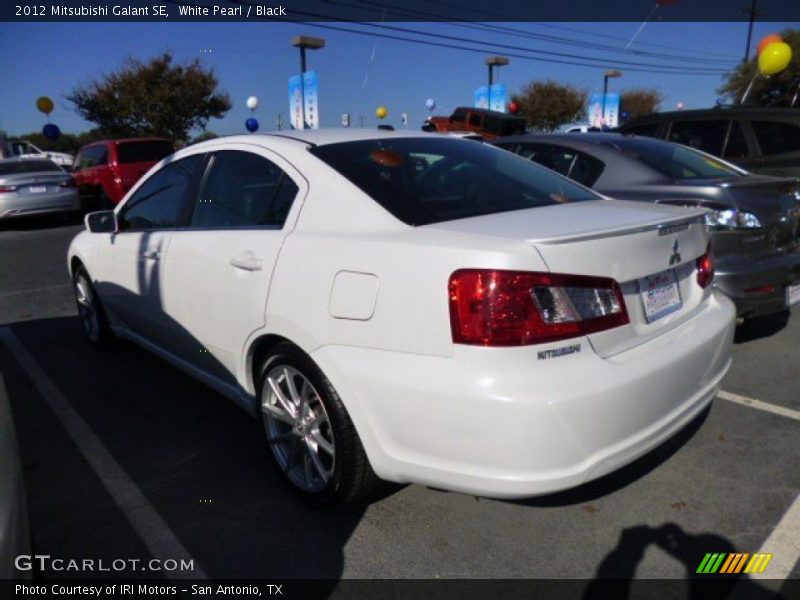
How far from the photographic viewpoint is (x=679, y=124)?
24.3ft

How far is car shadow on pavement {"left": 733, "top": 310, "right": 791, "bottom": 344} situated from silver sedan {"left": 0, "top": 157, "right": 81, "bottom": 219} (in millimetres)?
12498

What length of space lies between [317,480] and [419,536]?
0.49 metres

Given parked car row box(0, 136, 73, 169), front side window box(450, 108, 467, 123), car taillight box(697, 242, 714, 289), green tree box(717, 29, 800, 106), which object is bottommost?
car taillight box(697, 242, 714, 289)

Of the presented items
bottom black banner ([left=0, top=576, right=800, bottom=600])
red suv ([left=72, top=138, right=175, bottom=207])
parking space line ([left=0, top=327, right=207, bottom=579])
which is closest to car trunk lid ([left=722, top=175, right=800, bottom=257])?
bottom black banner ([left=0, top=576, right=800, bottom=600])

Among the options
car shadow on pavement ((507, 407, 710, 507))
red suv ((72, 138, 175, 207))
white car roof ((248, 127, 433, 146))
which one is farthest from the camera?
red suv ((72, 138, 175, 207))

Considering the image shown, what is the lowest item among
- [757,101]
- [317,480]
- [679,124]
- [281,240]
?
[317,480]

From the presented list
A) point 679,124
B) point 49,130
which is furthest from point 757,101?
point 49,130

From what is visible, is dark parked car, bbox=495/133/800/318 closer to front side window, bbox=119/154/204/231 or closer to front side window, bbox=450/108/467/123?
front side window, bbox=119/154/204/231

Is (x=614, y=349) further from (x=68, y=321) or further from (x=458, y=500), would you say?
(x=68, y=321)

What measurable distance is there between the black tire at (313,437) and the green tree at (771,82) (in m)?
34.2

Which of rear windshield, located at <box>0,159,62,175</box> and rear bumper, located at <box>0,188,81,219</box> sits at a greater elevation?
rear windshield, located at <box>0,159,62,175</box>

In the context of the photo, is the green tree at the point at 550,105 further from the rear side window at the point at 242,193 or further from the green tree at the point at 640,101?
the rear side window at the point at 242,193

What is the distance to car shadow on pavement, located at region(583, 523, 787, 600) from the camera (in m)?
2.14

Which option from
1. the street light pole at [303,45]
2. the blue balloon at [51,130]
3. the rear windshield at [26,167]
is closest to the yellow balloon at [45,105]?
the blue balloon at [51,130]
